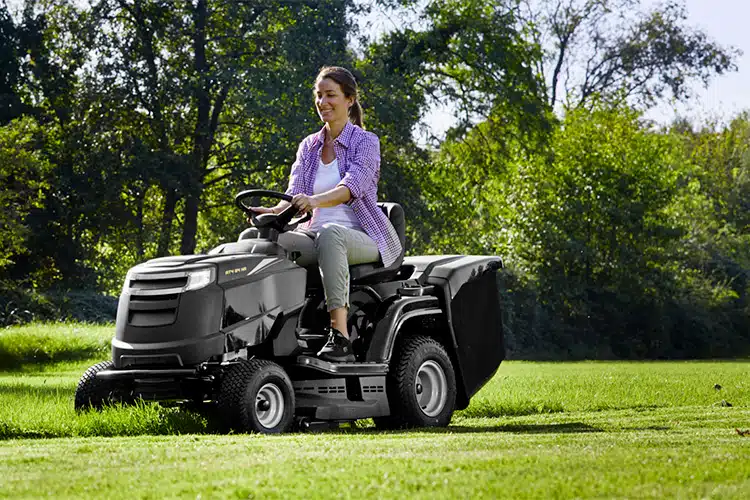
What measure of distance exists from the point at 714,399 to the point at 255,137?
65.6 ft

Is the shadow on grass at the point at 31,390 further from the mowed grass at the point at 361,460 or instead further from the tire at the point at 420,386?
the tire at the point at 420,386

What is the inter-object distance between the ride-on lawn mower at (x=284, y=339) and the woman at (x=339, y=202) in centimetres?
13

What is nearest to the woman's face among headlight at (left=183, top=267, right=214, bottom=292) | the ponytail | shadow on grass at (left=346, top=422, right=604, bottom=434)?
the ponytail

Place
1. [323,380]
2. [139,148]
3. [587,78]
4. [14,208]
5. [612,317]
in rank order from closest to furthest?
[323,380]
[14,208]
[139,148]
[612,317]
[587,78]

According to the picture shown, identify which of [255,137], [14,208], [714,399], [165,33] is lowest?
[714,399]

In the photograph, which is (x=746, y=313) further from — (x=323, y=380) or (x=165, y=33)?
(x=323, y=380)

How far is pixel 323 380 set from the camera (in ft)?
28.8

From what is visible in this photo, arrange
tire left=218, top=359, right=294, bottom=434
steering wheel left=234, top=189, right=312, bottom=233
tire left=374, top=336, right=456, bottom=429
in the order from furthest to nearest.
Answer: tire left=374, top=336, right=456, bottom=429 < steering wheel left=234, top=189, right=312, bottom=233 < tire left=218, top=359, right=294, bottom=434

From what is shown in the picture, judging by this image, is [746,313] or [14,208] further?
[746,313]

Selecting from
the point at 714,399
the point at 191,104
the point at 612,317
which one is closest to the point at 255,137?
the point at 191,104

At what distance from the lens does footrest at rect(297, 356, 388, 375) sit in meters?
8.48

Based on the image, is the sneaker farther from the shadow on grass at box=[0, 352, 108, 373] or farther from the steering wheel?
the shadow on grass at box=[0, 352, 108, 373]

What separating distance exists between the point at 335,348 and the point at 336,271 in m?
0.53

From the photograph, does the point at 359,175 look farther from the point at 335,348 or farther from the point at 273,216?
the point at 335,348
